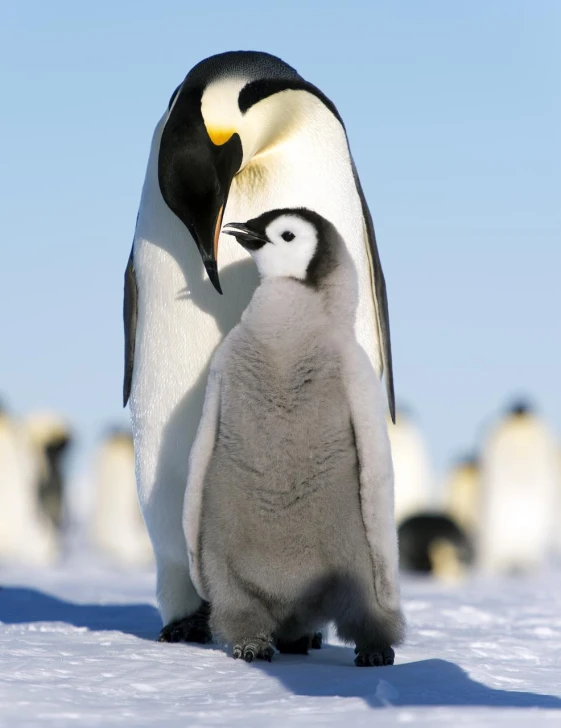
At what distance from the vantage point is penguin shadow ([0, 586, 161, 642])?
446cm

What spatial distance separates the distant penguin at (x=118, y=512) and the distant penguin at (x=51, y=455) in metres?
0.61

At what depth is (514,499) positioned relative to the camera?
14.2 metres

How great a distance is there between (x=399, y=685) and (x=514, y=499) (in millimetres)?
11477

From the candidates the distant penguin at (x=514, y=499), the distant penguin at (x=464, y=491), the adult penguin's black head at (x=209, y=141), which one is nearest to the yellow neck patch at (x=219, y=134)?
the adult penguin's black head at (x=209, y=141)

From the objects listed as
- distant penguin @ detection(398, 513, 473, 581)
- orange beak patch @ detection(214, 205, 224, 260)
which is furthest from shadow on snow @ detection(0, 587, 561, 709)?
distant penguin @ detection(398, 513, 473, 581)

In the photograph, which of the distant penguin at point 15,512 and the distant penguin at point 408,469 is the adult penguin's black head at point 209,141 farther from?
the distant penguin at point 408,469

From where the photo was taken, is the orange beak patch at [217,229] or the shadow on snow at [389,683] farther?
the orange beak patch at [217,229]

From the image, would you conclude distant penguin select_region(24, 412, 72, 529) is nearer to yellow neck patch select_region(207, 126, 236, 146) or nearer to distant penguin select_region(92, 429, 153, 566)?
distant penguin select_region(92, 429, 153, 566)

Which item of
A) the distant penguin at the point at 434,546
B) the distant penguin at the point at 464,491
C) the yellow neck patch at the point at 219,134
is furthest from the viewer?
the distant penguin at the point at 464,491

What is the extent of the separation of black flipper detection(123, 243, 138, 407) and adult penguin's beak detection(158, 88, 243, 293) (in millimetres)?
507

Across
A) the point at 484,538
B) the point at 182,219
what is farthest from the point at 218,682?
the point at 484,538

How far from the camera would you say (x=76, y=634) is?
13.4 feet

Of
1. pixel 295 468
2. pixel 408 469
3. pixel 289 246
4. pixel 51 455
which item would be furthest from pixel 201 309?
pixel 51 455

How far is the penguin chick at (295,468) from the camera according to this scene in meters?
3.34
